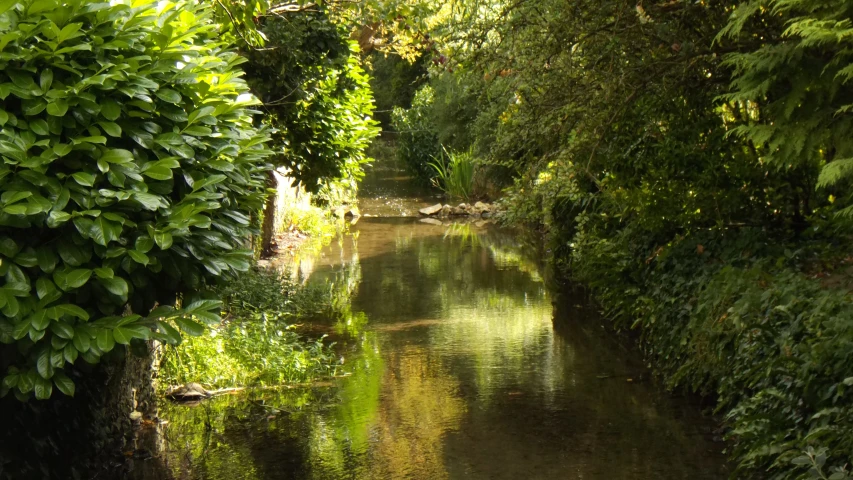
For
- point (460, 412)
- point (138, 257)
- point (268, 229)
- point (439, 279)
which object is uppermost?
point (138, 257)

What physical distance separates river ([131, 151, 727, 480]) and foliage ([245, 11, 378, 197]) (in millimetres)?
1919

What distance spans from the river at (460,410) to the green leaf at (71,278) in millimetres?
2140

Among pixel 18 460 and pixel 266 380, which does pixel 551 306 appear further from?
pixel 18 460

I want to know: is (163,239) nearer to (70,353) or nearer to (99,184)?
(99,184)

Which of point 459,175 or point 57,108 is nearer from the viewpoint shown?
point 57,108

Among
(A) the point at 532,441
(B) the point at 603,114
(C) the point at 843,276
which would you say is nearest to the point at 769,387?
(C) the point at 843,276

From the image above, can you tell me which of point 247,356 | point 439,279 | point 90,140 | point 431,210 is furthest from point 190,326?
point 431,210

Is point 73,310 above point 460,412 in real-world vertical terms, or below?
above

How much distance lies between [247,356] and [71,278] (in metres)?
3.91

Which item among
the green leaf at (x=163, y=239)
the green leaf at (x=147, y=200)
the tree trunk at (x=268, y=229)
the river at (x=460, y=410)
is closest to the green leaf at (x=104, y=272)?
the green leaf at (x=163, y=239)

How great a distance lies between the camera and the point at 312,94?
35.3 feet

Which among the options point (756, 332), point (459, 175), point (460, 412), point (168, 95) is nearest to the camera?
point (168, 95)

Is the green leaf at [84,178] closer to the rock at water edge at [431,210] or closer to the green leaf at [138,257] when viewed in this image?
the green leaf at [138,257]

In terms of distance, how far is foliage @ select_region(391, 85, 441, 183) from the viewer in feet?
87.9
